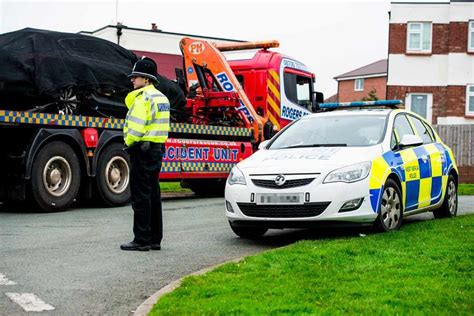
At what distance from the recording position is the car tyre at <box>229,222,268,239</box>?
30.3ft

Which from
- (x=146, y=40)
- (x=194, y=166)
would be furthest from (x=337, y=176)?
(x=146, y=40)

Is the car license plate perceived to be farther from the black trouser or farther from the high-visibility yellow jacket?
the high-visibility yellow jacket

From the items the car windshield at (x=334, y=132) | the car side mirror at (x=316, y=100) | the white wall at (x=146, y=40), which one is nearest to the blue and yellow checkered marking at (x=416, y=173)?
the car windshield at (x=334, y=132)

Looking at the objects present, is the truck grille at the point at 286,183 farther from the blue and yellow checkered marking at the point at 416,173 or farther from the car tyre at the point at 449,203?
the car tyre at the point at 449,203

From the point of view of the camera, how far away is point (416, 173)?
984 centimetres

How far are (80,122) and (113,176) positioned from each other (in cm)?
122

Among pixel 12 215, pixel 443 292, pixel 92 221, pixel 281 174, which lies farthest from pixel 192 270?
pixel 12 215

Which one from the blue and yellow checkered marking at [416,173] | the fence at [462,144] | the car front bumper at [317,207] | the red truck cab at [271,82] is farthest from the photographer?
the fence at [462,144]

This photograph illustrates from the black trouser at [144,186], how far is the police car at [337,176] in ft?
3.51

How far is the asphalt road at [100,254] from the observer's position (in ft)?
19.4

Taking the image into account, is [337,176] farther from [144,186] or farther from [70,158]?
[70,158]

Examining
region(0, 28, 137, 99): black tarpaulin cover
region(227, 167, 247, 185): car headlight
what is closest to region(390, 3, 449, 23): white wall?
region(0, 28, 137, 99): black tarpaulin cover

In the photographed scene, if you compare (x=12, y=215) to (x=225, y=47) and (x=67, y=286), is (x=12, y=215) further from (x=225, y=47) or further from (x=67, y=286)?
(x=225, y=47)

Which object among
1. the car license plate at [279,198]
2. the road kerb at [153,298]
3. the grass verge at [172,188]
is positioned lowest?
the grass verge at [172,188]
